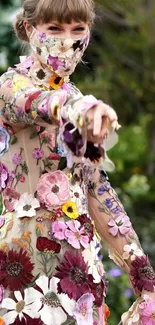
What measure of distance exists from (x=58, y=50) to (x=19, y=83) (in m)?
0.24

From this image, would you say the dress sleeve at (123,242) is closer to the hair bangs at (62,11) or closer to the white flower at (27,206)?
the white flower at (27,206)

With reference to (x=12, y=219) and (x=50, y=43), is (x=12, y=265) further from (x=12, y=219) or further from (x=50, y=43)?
(x=50, y=43)

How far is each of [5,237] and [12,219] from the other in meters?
0.07

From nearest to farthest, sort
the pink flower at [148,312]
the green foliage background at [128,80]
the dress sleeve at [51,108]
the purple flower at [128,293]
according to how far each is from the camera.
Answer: the dress sleeve at [51,108] → the pink flower at [148,312] → the purple flower at [128,293] → the green foliage background at [128,80]

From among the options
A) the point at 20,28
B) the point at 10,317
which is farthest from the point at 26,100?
the point at 10,317

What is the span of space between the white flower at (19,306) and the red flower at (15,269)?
35 millimetres

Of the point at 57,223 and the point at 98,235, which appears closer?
the point at 57,223

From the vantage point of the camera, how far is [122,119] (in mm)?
12875

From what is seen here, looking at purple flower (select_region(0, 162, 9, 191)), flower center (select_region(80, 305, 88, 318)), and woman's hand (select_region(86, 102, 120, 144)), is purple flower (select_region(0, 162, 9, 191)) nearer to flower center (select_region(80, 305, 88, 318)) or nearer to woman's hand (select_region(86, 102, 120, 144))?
flower center (select_region(80, 305, 88, 318))

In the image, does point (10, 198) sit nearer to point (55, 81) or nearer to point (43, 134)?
point (43, 134)

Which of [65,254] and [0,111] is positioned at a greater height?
[0,111]

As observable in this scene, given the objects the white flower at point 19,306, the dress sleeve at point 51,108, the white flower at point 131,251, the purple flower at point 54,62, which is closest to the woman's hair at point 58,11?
the purple flower at point 54,62

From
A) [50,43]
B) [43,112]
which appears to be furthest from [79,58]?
[43,112]

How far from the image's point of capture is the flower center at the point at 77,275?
11.1 feet
